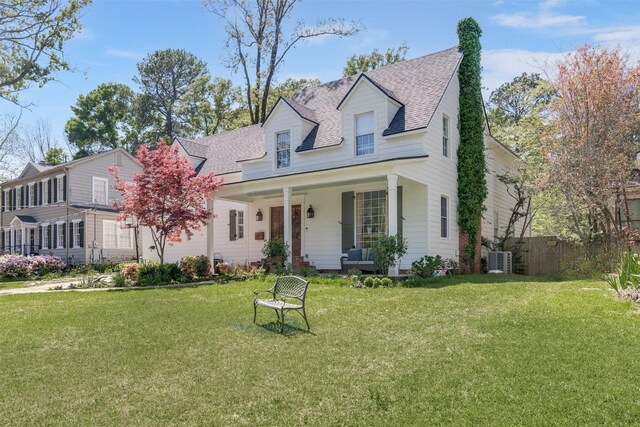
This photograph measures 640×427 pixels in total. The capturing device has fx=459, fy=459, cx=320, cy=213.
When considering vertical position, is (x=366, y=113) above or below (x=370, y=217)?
above

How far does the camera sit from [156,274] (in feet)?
48.4

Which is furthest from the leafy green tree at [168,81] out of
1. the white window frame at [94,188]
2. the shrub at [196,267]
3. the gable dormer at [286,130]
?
the shrub at [196,267]

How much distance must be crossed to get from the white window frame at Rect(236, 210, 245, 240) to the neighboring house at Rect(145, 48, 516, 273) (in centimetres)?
4

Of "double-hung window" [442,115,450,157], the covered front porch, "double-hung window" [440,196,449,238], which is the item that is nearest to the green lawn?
the covered front porch

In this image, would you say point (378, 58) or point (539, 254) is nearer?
point (539, 254)

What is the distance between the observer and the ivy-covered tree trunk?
16.1 meters

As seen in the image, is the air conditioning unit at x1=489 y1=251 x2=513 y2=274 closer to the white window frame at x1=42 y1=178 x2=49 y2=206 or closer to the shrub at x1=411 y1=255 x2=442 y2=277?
the shrub at x1=411 y1=255 x2=442 y2=277

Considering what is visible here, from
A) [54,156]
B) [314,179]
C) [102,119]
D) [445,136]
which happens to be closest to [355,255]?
[314,179]

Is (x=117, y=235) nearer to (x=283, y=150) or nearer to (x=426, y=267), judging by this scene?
(x=283, y=150)

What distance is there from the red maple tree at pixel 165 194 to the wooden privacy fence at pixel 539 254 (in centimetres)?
1154

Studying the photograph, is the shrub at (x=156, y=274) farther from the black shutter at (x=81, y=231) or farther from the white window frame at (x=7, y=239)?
the white window frame at (x=7, y=239)

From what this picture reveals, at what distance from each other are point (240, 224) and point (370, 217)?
6433 mm

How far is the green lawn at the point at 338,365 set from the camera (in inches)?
161

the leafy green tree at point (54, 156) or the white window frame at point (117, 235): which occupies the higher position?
the leafy green tree at point (54, 156)
